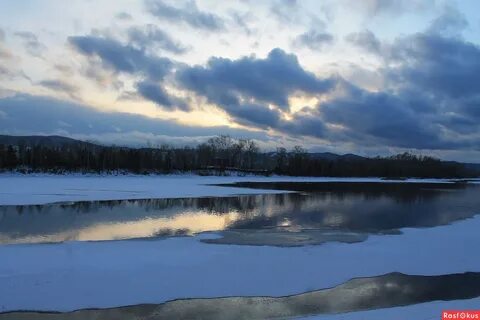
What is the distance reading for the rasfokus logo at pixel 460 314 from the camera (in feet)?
23.0

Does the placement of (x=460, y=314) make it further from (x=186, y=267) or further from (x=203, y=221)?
(x=203, y=221)

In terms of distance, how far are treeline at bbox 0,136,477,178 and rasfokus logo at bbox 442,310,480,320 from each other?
60.4 metres

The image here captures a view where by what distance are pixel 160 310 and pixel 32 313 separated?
7.19 feet

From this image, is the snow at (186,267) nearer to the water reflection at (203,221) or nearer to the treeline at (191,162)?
the water reflection at (203,221)

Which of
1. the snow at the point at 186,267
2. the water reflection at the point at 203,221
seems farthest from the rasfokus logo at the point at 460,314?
the water reflection at the point at 203,221

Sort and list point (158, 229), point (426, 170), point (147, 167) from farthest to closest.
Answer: point (426, 170) < point (147, 167) < point (158, 229)

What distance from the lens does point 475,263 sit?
40.9 feet

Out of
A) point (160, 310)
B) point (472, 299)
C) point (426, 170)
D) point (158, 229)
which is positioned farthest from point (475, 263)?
point (426, 170)

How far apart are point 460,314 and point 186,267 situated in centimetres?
619

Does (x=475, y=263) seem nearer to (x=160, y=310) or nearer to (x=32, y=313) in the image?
(x=160, y=310)

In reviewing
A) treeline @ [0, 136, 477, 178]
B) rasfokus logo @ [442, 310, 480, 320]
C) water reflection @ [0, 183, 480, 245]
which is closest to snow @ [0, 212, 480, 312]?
water reflection @ [0, 183, 480, 245]

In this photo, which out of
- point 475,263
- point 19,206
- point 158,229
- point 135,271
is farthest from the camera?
point 19,206

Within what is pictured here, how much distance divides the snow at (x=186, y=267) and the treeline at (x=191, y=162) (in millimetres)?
52877

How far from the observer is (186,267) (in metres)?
11.0
